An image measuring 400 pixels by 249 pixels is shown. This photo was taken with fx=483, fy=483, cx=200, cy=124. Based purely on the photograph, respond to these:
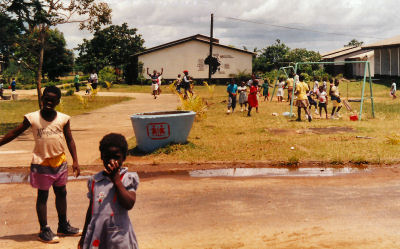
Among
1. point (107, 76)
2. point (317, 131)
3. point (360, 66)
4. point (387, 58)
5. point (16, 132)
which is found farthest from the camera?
point (360, 66)

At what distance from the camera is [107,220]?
3445 mm

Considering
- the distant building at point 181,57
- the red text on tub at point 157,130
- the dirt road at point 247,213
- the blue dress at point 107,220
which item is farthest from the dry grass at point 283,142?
the distant building at point 181,57

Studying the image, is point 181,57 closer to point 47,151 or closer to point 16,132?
point 16,132

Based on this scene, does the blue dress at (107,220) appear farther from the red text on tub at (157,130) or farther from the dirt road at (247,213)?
the red text on tub at (157,130)

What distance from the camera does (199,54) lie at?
48.9 meters

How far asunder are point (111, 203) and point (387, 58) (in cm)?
4227

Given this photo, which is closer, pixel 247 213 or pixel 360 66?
pixel 247 213

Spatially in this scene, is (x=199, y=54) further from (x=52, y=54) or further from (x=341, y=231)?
(x=341, y=231)

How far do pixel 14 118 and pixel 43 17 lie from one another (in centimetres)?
564

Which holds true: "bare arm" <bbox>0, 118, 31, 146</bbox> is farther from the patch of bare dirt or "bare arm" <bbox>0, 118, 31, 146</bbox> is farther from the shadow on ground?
the patch of bare dirt

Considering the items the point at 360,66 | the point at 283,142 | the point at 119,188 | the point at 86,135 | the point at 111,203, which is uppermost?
the point at 360,66

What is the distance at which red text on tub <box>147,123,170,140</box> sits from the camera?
10547mm

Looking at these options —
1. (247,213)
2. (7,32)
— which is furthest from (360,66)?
(247,213)

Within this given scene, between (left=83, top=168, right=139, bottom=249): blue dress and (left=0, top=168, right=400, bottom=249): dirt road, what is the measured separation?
1799mm
